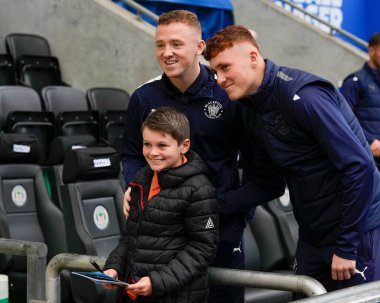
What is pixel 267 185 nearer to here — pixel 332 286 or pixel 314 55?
pixel 332 286

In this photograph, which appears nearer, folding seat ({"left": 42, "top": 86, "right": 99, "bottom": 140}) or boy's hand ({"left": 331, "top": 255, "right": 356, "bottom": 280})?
boy's hand ({"left": 331, "top": 255, "right": 356, "bottom": 280})

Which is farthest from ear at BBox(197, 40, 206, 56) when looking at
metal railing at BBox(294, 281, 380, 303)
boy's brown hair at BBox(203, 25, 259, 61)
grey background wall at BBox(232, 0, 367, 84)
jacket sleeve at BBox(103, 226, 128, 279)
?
grey background wall at BBox(232, 0, 367, 84)

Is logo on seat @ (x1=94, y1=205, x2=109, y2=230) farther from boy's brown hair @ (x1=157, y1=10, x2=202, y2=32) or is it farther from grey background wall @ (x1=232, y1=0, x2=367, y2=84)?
grey background wall @ (x1=232, y1=0, x2=367, y2=84)

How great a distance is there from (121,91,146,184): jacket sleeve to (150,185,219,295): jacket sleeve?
18.8 inches

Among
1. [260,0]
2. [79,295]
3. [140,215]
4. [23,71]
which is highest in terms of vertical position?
[260,0]

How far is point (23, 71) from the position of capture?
23.1 feet

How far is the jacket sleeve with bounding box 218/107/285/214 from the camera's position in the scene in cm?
265

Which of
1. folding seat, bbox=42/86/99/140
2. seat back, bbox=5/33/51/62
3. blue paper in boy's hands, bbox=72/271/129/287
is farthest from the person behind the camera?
seat back, bbox=5/33/51/62

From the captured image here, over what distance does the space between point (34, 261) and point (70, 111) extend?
347 cm

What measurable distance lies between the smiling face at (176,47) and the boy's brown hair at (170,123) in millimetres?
200

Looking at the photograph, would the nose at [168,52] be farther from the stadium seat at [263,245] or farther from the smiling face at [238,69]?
the stadium seat at [263,245]

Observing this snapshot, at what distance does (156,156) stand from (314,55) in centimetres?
713

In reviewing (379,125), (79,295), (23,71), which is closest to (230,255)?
(79,295)

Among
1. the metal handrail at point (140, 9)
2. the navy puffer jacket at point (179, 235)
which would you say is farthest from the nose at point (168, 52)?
the metal handrail at point (140, 9)
